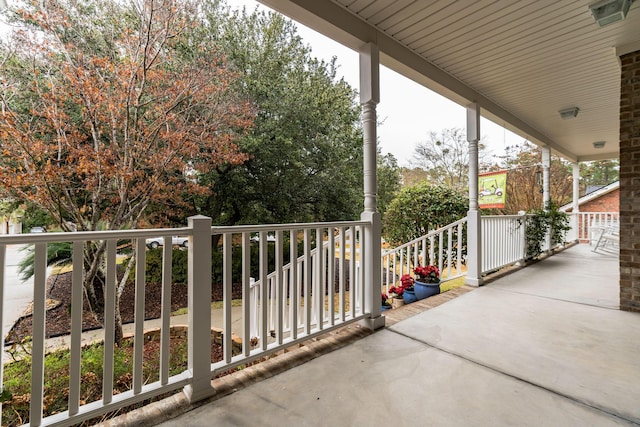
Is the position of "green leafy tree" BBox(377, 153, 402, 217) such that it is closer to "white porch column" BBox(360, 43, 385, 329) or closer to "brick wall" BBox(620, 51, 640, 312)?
"brick wall" BBox(620, 51, 640, 312)

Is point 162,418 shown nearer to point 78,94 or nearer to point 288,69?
point 78,94

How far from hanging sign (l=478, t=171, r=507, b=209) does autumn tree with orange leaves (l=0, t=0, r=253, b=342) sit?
400 centimetres

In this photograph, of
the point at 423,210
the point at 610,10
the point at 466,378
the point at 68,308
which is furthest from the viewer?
the point at 423,210

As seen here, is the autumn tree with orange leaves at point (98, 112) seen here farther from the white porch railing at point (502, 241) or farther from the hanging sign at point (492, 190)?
the white porch railing at point (502, 241)

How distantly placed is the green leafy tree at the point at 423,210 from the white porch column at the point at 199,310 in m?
4.28

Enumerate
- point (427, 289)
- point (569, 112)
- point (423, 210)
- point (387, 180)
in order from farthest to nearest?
1. point (387, 180)
2. point (423, 210)
3. point (569, 112)
4. point (427, 289)

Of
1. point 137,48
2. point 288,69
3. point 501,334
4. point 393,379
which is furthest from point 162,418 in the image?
point 288,69

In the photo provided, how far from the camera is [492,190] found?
412 cm

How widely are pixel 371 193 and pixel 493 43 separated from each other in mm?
1814

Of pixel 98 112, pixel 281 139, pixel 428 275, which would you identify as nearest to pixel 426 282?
pixel 428 275

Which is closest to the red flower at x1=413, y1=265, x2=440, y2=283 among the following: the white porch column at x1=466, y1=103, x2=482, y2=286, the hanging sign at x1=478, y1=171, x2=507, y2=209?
the white porch column at x1=466, y1=103, x2=482, y2=286

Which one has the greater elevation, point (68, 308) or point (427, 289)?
point (427, 289)

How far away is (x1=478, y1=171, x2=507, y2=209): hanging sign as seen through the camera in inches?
158

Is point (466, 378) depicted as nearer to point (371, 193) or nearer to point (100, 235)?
point (371, 193)
